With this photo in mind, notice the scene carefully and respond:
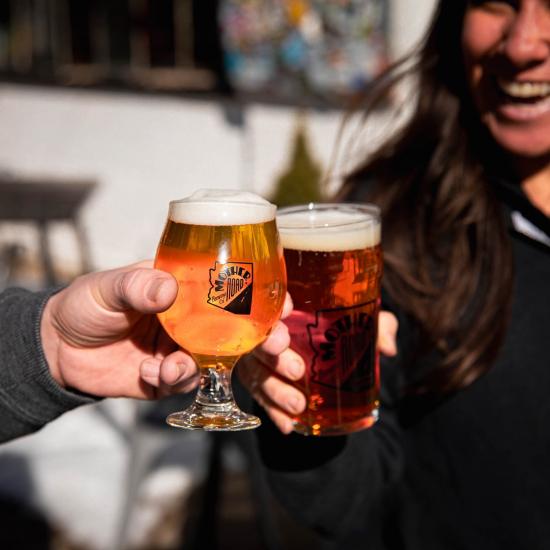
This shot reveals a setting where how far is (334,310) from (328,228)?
122mm

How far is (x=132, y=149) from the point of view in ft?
21.0

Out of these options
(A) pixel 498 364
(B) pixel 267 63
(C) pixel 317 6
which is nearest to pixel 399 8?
(C) pixel 317 6

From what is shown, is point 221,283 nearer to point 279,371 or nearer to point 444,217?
point 279,371

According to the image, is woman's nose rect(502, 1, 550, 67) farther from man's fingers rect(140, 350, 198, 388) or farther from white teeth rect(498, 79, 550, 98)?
man's fingers rect(140, 350, 198, 388)

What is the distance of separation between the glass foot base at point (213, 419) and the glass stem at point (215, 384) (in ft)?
0.03

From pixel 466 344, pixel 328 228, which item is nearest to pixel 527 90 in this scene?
pixel 466 344

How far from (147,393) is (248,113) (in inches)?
204

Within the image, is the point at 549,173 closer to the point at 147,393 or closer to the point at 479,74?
the point at 479,74

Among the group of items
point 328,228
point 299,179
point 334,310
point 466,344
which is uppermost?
point 328,228

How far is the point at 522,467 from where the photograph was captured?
1.62 m

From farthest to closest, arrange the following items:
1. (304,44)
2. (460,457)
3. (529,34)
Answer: (304,44) < (460,457) < (529,34)

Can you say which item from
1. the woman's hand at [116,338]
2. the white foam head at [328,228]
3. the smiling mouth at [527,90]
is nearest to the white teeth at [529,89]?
the smiling mouth at [527,90]

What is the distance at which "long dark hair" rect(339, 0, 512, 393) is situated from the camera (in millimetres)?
1684

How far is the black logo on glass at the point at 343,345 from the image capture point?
1.19 m
